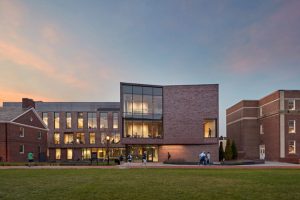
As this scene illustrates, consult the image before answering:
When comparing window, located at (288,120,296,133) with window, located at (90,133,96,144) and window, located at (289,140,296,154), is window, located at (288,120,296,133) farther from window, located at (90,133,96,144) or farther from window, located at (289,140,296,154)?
window, located at (90,133,96,144)

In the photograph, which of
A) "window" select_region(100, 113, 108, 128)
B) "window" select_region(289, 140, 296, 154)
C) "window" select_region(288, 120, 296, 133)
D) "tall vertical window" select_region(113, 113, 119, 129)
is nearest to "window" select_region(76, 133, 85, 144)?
"window" select_region(100, 113, 108, 128)

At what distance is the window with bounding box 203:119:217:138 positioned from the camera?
149 feet

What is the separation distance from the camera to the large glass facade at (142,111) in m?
44.6

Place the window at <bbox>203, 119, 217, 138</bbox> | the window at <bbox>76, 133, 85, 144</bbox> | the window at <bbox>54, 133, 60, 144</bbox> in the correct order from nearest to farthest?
1. the window at <bbox>203, 119, 217, 138</bbox>
2. the window at <bbox>54, 133, 60, 144</bbox>
3. the window at <bbox>76, 133, 85, 144</bbox>

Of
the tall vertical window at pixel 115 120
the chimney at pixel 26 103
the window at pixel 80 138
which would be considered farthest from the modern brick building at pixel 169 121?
the window at pixel 80 138

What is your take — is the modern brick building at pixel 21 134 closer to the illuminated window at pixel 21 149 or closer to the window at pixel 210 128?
the illuminated window at pixel 21 149

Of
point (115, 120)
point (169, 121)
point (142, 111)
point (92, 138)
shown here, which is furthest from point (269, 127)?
point (92, 138)

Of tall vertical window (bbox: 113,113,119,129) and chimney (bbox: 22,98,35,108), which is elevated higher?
chimney (bbox: 22,98,35,108)

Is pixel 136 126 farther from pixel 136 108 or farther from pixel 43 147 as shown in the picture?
pixel 43 147

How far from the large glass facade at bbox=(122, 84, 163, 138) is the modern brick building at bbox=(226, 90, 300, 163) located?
2023 centimetres

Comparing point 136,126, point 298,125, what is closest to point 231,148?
point 298,125

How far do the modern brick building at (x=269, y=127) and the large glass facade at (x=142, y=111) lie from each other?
2023 cm

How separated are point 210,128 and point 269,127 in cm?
1369

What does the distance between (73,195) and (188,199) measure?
5138 millimetres
